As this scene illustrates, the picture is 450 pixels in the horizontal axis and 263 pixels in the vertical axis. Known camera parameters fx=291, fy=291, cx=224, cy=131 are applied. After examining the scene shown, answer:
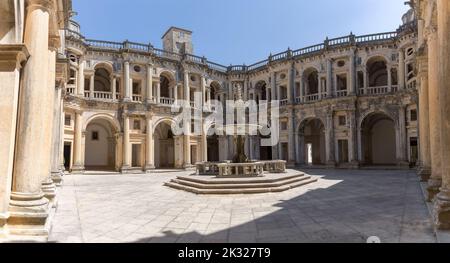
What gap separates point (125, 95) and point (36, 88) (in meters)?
21.3

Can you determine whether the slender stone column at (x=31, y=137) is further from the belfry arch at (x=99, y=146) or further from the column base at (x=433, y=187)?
the belfry arch at (x=99, y=146)

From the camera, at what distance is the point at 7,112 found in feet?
18.5

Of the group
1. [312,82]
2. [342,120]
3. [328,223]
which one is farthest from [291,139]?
[328,223]

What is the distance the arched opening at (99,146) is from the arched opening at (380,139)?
2626 centimetres

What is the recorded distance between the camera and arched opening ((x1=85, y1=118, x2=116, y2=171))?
3020cm

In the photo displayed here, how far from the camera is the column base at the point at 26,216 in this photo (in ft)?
18.4

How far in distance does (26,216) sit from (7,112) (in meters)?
2.06

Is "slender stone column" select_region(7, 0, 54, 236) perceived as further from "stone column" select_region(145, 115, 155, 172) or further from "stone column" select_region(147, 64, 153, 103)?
"stone column" select_region(147, 64, 153, 103)

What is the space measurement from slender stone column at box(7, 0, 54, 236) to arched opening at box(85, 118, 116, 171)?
24732 millimetres

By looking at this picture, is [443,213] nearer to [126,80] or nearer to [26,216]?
[26,216]

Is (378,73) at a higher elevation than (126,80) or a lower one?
higher
